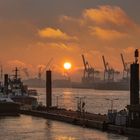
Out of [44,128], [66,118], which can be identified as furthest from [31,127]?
A: [66,118]

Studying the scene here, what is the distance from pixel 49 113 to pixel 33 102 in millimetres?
23136

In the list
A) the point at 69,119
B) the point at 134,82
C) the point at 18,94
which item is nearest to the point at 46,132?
the point at 69,119

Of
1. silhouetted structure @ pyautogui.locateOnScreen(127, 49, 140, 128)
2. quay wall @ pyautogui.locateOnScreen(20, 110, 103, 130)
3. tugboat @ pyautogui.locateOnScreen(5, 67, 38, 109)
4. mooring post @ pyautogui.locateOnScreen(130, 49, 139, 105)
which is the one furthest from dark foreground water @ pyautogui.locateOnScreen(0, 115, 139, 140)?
tugboat @ pyautogui.locateOnScreen(5, 67, 38, 109)

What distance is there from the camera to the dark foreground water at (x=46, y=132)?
5191cm

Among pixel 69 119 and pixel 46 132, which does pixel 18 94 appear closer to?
pixel 69 119

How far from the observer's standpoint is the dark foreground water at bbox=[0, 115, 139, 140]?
51.9 metres

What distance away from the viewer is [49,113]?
75.2 metres

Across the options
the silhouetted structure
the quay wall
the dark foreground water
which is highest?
the silhouetted structure

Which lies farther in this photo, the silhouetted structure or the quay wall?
the quay wall

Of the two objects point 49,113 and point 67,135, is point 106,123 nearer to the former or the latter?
point 67,135

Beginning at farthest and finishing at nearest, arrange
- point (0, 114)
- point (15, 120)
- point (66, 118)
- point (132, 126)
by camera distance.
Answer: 1. point (0, 114)
2. point (15, 120)
3. point (66, 118)
4. point (132, 126)

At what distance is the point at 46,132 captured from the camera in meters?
57.1

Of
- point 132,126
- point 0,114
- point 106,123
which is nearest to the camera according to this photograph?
point 132,126

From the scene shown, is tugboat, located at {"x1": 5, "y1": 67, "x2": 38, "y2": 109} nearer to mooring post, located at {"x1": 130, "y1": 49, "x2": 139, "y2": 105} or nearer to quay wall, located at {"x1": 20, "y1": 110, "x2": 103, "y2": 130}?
quay wall, located at {"x1": 20, "y1": 110, "x2": 103, "y2": 130}
